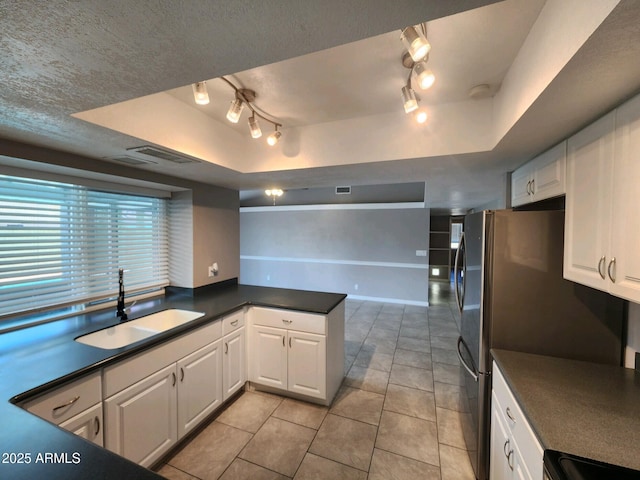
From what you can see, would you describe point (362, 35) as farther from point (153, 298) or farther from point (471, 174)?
point (153, 298)

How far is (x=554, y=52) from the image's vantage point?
0.83 meters

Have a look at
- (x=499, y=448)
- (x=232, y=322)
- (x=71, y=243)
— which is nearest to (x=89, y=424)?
(x=232, y=322)

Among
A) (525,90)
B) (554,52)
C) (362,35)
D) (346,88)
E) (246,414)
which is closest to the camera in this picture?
(362,35)

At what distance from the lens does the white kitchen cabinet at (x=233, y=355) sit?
216 cm

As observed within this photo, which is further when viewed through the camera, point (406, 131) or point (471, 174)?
point (471, 174)

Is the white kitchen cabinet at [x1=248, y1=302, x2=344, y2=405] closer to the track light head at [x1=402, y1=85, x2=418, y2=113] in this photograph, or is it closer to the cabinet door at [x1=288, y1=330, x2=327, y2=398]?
the cabinet door at [x1=288, y1=330, x2=327, y2=398]

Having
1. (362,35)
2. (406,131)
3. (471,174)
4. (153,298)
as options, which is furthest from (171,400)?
(471,174)

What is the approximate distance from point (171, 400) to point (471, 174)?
2.99m

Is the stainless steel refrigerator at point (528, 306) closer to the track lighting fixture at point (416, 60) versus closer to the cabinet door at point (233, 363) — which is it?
the track lighting fixture at point (416, 60)

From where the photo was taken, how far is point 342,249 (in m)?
6.11

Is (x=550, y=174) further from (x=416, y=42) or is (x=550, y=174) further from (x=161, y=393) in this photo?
(x=161, y=393)

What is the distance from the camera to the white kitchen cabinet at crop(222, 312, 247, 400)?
7.09ft

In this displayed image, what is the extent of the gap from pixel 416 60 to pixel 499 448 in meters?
1.94

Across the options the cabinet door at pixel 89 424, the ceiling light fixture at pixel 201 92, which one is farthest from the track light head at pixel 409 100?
the cabinet door at pixel 89 424
